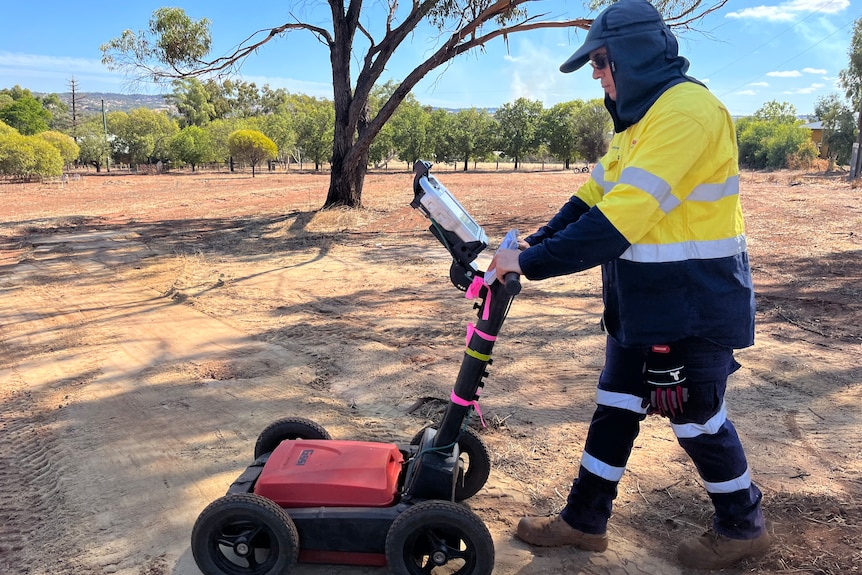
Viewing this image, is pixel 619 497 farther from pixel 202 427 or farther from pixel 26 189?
pixel 26 189

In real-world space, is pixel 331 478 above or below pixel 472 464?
above

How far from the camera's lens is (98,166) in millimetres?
59531

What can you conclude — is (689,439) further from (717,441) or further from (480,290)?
(480,290)

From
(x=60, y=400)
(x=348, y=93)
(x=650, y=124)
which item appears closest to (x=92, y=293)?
(x=60, y=400)

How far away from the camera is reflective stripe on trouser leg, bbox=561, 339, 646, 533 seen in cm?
252

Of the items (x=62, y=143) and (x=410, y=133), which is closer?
(x=62, y=143)

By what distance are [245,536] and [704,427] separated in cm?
189

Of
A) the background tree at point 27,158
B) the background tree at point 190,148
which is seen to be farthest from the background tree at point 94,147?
the background tree at point 27,158

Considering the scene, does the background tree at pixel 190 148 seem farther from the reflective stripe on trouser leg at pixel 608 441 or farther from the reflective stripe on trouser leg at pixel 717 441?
the reflective stripe on trouser leg at pixel 717 441

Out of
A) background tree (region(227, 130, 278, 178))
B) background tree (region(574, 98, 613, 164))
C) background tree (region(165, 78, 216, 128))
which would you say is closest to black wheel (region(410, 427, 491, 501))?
background tree (region(227, 130, 278, 178))

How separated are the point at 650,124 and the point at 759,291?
650 cm

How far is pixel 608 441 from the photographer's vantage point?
8.51ft

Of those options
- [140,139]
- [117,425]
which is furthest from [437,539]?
[140,139]

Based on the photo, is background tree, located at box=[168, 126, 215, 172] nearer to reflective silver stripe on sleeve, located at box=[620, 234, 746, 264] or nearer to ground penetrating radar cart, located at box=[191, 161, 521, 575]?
ground penetrating radar cart, located at box=[191, 161, 521, 575]
